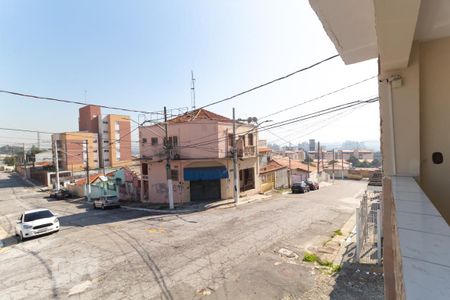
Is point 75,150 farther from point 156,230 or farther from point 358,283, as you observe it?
point 358,283

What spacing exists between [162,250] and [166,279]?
9.10 ft

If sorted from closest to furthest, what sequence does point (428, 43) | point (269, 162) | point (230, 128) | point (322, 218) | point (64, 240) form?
point (428, 43)
point (64, 240)
point (322, 218)
point (230, 128)
point (269, 162)

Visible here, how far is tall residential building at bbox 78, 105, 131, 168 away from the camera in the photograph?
6494 centimetres

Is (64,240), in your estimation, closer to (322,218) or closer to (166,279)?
(166,279)

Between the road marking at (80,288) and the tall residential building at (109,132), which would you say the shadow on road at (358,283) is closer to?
the road marking at (80,288)

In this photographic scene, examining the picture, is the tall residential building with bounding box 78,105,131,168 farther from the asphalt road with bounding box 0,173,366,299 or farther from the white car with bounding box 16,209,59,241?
the white car with bounding box 16,209,59,241

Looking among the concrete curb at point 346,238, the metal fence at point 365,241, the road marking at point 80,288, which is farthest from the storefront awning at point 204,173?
the road marking at point 80,288

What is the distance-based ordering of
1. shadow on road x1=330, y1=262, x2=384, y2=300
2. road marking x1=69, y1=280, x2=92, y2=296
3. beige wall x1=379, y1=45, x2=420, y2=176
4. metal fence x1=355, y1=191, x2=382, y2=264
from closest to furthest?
beige wall x1=379, y1=45, x2=420, y2=176, shadow on road x1=330, y1=262, x2=384, y2=300, road marking x1=69, y1=280, x2=92, y2=296, metal fence x1=355, y1=191, x2=382, y2=264

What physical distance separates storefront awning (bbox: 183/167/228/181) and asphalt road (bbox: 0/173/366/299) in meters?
5.84

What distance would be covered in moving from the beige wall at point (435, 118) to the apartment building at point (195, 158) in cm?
1828

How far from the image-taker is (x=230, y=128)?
2466 centimetres

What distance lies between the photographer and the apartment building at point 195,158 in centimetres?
2328

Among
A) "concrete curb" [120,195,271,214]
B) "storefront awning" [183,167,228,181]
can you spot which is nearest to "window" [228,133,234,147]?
"storefront awning" [183,167,228,181]

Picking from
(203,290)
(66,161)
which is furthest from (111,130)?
(203,290)
